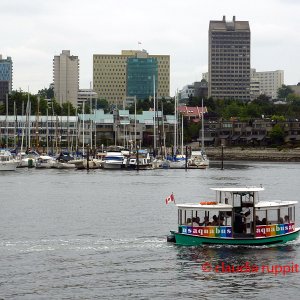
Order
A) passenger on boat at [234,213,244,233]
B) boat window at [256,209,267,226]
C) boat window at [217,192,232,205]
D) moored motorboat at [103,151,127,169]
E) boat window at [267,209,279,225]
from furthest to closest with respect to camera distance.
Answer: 1. moored motorboat at [103,151,127,169]
2. boat window at [267,209,279,225]
3. boat window at [217,192,232,205]
4. boat window at [256,209,267,226]
5. passenger on boat at [234,213,244,233]

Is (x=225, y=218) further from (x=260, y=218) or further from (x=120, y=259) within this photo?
(x=120, y=259)

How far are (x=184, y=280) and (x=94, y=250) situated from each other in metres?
10.3

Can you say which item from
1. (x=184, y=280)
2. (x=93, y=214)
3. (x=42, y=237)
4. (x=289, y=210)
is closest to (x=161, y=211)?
(x=93, y=214)

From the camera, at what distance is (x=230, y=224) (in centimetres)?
5512

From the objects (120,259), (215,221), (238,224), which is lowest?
(120,259)

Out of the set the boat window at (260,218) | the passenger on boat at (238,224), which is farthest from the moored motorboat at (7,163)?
the passenger on boat at (238,224)

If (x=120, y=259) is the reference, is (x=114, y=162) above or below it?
above

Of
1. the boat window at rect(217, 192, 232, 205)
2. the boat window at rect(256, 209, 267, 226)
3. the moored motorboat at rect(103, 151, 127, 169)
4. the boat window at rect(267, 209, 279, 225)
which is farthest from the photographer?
the moored motorboat at rect(103, 151, 127, 169)

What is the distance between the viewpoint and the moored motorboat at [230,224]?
181 feet

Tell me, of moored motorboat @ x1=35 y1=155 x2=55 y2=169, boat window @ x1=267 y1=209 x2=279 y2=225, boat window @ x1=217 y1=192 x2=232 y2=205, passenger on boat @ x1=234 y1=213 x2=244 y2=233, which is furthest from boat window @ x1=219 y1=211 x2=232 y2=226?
moored motorboat @ x1=35 y1=155 x2=55 y2=169

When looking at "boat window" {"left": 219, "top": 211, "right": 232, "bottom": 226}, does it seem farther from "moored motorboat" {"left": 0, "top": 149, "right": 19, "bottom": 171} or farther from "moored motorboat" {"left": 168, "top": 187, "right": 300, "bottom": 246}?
"moored motorboat" {"left": 0, "top": 149, "right": 19, "bottom": 171}

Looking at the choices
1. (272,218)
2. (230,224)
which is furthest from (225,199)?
(272,218)

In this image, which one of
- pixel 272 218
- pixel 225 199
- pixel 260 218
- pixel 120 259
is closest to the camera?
pixel 120 259

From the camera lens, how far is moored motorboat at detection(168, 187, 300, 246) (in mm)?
55031
